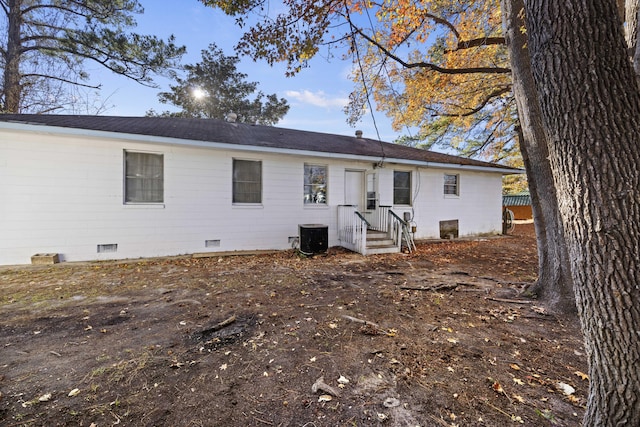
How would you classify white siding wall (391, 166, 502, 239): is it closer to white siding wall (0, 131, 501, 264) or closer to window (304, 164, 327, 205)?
white siding wall (0, 131, 501, 264)

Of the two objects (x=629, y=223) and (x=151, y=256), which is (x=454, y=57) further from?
(x=151, y=256)

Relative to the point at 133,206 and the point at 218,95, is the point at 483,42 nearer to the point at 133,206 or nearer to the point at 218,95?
the point at 133,206

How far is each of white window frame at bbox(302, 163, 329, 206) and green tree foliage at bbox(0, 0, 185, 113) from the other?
8.09m

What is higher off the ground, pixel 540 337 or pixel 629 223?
pixel 629 223

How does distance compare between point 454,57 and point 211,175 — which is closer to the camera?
point 211,175

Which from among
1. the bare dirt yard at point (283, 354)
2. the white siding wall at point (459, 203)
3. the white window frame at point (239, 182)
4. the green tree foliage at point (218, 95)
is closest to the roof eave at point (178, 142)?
the white window frame at point (239, 182)

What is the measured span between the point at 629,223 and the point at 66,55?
641 inches

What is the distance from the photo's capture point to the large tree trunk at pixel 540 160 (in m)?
3.52

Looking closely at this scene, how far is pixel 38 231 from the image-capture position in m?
5.86

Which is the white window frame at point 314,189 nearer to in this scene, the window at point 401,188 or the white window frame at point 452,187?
the window at point 401,188

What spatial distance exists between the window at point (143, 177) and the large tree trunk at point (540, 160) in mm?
7700

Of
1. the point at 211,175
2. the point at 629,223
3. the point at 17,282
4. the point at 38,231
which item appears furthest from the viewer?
the point at 211,175

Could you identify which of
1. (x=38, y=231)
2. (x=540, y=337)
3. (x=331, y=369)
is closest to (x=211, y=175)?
(x=38, y=231)

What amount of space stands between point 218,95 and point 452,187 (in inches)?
657
